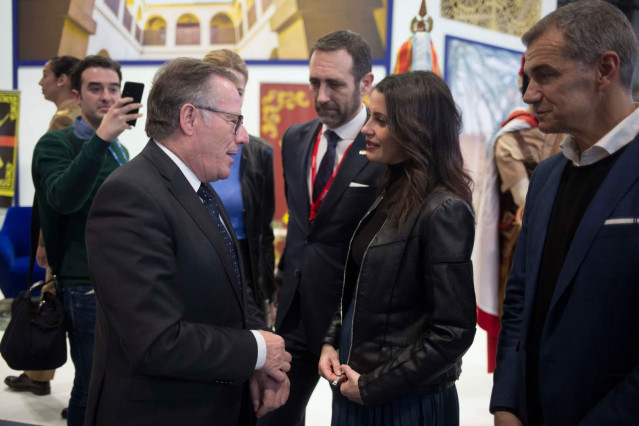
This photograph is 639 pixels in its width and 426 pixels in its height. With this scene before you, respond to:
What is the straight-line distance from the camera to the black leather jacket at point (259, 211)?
9.73 ft

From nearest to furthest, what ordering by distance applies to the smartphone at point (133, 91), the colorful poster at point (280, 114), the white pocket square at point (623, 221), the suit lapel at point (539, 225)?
the white pocket square at point (623, 221), the suit lapel at point (539, 225), the smartphone at point (133, 91), the colorful poster at point (280, 114)

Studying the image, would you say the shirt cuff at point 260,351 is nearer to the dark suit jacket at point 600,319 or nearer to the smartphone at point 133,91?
the dark suit jacket at point 600,319

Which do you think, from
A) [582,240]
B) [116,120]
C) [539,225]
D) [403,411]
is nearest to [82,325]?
[116,120]

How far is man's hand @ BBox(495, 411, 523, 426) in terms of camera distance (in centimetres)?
161

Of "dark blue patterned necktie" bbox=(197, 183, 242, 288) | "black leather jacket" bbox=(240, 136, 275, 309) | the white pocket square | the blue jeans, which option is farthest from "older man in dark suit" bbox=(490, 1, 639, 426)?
the blue jeans

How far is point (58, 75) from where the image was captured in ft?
14.0

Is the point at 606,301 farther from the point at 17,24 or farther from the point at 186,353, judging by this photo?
the point at 17,24

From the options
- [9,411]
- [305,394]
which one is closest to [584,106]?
[305,394]

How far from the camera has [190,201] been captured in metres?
1.58

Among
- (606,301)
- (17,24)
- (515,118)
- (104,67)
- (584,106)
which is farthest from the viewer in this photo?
(17,24)

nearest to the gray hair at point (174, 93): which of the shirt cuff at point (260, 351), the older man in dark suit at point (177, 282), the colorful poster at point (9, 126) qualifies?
the older man in dark suit at point (177, 282)

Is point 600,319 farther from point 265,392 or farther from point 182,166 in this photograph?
point 182,166

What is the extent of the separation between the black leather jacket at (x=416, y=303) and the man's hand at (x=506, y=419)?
21cm

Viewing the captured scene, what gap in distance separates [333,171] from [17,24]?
5.06m
